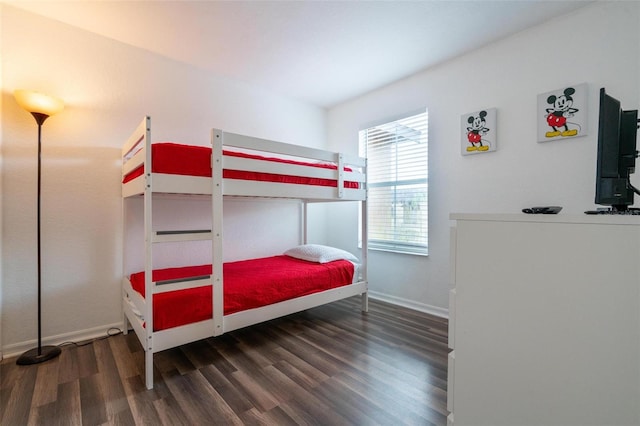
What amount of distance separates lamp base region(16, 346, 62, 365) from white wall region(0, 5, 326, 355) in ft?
0.36

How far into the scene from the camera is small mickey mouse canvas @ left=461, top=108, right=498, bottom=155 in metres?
2.38

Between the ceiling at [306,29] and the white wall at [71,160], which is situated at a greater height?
the ceiling at [306,29]

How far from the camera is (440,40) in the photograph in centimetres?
233

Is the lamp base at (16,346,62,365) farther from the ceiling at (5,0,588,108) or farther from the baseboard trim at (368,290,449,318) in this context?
the baseboard trim at (368,290,449,318)

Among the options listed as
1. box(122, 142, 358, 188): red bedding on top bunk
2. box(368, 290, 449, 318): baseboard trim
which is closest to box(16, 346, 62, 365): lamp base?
box(122, 142, 358, 188): red bedding on top bunk

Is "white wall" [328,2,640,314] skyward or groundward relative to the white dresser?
skyward

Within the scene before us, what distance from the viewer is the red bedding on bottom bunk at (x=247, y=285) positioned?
1.67 metres

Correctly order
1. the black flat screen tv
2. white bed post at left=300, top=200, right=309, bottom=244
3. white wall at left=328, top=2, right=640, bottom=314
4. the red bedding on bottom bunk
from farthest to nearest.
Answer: white bed post at left=300, top=200, right=309, bottom=244 → white wall at left=328, top=2, right=640, bottom=314 → the red bedding on bottom bunk → the black flat screen tv

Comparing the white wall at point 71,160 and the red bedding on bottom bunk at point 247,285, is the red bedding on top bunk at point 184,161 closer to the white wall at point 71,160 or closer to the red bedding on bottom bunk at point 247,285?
the white wall at point 71,160

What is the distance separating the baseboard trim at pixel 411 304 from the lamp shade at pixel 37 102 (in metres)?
3.27

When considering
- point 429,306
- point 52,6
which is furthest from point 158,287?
point 429,306

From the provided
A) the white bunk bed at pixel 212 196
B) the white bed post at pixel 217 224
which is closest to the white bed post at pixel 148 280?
the white bunk bed at pixel 212 196

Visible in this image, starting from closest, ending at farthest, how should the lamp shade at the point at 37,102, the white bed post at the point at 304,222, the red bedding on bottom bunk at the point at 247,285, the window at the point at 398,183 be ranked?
the red bedding on bottom bunk at the point at 247,285
the lamp shade at the point at 37,102
the window at the point at 398,183
the white bed post at the point at 304,222

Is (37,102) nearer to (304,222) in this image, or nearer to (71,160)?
(71,160)
